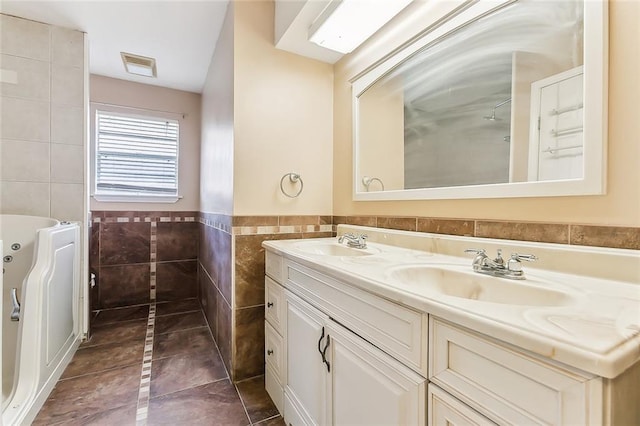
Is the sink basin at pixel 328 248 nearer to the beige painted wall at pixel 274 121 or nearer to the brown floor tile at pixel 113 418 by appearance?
the beige painted wall at pixel 274 121

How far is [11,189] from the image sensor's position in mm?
1961

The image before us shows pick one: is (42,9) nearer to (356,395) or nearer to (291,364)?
(291,364)

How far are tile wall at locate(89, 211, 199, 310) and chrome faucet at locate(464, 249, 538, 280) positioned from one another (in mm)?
2906

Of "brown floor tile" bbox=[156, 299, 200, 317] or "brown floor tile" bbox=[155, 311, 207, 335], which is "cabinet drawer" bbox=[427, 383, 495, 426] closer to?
"brown floor tile" bbox=[155, 311, 207, 335]

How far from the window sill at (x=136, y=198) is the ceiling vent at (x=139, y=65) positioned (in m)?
1.20

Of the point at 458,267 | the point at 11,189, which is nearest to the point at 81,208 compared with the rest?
the point at 11,189

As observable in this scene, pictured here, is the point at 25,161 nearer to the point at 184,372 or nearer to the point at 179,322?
the point at 179,322

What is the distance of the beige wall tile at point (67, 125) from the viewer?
2.06m

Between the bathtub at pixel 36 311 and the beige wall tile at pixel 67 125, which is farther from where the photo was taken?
the beige wall tile at pixel 67 125

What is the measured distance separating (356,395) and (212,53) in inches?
103

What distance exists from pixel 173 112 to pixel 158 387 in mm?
2648

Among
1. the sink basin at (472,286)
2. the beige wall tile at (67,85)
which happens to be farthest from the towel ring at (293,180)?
the beige wall tile at (67,85)

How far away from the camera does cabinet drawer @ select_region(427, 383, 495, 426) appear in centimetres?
55

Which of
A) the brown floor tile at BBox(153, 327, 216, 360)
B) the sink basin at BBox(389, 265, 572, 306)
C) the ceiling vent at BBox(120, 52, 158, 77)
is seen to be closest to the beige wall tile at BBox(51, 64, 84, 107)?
the ceiling vent at BBox(120, 52, 158, 77)
